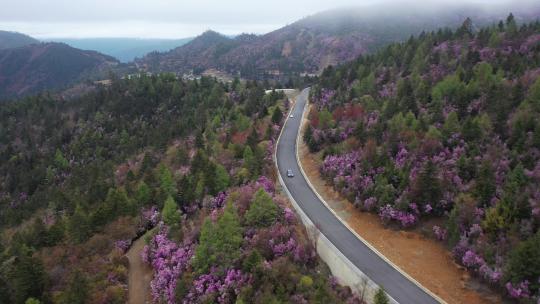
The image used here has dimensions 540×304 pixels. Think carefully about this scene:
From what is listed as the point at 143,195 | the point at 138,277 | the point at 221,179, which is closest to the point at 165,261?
the point at 138,277

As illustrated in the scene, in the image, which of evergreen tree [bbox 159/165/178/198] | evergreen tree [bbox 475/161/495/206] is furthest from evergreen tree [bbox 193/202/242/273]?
evergreen tree [bbox 475/161/495/206]

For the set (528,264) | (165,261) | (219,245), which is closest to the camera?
(528,264)

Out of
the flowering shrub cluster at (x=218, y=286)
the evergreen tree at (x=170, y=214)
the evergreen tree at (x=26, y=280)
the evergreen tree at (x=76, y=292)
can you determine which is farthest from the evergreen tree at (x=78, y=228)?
the flowering shrub cluster at (x=218, y=286)

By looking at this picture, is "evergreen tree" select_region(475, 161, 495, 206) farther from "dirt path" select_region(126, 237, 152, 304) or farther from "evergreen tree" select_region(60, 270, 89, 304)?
"evergreen tree" select_region(60, 270, 89, 304)

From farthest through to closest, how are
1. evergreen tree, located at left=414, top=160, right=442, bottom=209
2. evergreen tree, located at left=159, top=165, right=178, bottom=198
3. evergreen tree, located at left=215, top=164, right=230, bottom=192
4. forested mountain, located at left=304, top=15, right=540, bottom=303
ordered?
1. evergreen tree, located at left=159, top=165, right=178, bottom=198
2. evergreen tree, located at left=215, top=164, right=230, bottom=192
3. evergreen tree, located at left=414, top=160, right=442, bottom=209
4. forested mountain, located at left=304, top=15, right=540, bottom=303

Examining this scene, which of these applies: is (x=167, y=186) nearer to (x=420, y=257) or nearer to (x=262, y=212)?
(x=262, y=212)

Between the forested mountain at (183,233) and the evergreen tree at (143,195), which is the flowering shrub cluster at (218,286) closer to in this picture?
the forested mountain at (183,233)
